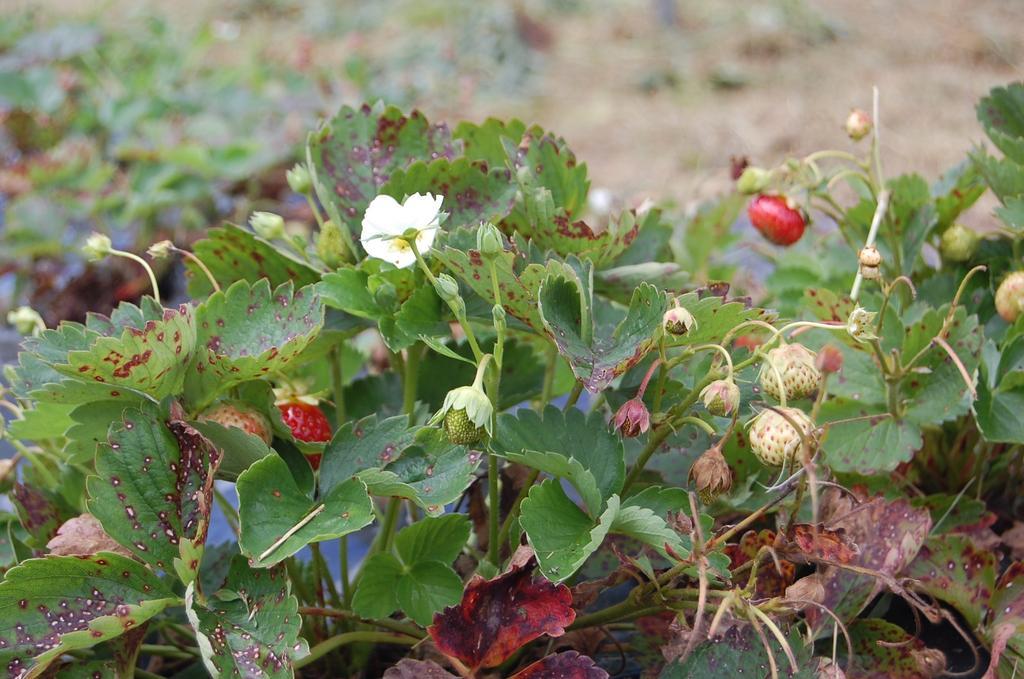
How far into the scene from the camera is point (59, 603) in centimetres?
65

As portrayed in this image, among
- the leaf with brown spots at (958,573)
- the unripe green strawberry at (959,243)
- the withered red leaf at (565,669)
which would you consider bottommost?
the leaf with brown spots at (958,573)

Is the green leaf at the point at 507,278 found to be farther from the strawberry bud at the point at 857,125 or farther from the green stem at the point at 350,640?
the strawberry bud at the point at 857,125

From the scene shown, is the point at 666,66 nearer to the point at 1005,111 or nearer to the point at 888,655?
the point at 1005,111

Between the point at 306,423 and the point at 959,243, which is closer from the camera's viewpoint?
the point at 306,423

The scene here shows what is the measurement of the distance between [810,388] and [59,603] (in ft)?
1.58

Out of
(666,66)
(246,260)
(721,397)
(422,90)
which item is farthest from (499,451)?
(666,66)

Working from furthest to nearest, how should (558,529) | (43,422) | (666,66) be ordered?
(666,66)
(43,422)
(558,529)

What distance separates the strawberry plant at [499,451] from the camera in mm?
639

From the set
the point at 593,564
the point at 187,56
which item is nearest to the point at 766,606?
the point at 593,564

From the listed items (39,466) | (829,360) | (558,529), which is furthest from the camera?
(39,466)

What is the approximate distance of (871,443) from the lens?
2.71ft

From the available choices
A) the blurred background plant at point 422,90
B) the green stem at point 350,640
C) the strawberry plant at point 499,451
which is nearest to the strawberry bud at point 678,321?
the strawberry plant at point 499,451

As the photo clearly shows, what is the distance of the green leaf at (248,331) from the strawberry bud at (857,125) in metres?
0.51

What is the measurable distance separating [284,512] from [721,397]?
279 mm
